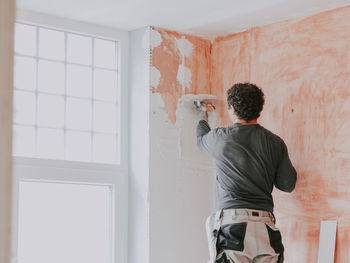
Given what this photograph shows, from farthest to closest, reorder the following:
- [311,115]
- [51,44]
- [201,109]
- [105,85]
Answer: [201,109]
[105,85]
[51,44]
[311,115]

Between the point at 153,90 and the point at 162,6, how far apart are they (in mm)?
519

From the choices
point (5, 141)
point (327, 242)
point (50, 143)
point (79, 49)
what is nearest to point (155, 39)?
point (79, 49)

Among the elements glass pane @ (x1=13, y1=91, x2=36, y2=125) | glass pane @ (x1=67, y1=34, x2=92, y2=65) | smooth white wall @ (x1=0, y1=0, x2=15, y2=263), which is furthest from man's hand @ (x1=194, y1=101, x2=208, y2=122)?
smooth white wall @ (x1=0, y1=0, x2=15, y2=263)

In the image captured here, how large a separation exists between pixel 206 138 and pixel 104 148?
690 mm

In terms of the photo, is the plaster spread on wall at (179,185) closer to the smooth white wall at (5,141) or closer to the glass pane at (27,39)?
the glass pane at (27,39)

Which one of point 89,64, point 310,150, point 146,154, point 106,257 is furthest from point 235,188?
point 89,64

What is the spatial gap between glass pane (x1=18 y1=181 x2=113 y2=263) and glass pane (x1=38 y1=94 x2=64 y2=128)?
1.13 feet

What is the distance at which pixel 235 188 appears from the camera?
2.95 meters

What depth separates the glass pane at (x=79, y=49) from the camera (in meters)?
3.47

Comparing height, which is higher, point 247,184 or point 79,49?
point 79,49

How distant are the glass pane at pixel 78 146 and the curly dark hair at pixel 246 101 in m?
0.93

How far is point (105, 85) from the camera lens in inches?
143

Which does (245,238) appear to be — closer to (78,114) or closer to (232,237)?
(232,237)

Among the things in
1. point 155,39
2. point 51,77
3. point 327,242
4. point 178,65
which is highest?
point 155,39
